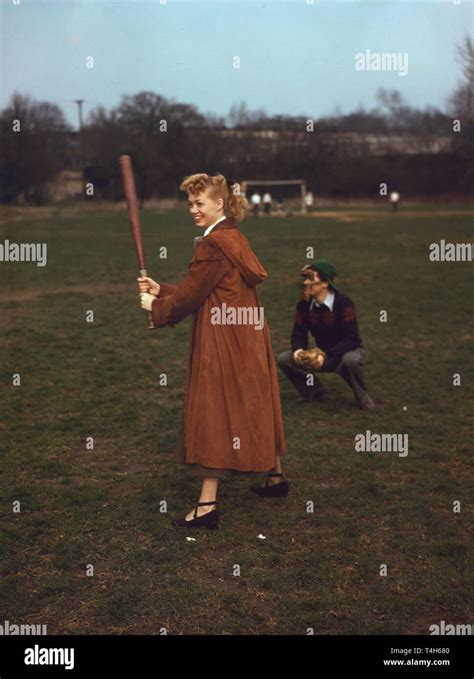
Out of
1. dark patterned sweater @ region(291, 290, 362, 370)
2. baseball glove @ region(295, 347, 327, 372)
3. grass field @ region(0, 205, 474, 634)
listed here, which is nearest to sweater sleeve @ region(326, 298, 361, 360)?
dark patterned sweater @ region(291, 290, 362, 370)

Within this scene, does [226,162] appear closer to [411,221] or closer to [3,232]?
[411,221]

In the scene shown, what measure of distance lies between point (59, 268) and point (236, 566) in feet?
54.0

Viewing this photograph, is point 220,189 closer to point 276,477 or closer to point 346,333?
point 276,477

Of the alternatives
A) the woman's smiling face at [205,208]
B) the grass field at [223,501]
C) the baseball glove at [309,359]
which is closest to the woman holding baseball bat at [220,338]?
the woman's smiling face at [205,208]

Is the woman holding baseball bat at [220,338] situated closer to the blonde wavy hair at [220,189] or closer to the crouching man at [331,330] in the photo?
the blonde wavy hair at [220,189]

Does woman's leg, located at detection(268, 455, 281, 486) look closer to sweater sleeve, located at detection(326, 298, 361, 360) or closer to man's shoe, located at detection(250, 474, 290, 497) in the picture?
man's shoe, located at detection(250, 474, 290, 497)

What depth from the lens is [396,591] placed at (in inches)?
168

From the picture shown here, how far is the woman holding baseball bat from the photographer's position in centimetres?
484

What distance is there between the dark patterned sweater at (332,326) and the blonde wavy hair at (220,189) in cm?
266

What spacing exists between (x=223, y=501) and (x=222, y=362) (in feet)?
3.77

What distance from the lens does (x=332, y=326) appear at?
24.8ft

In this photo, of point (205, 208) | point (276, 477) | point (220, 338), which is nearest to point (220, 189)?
point (205, 208)

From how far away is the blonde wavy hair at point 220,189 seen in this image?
190 inches

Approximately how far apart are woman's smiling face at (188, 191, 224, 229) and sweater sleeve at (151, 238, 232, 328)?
0.16 meters
